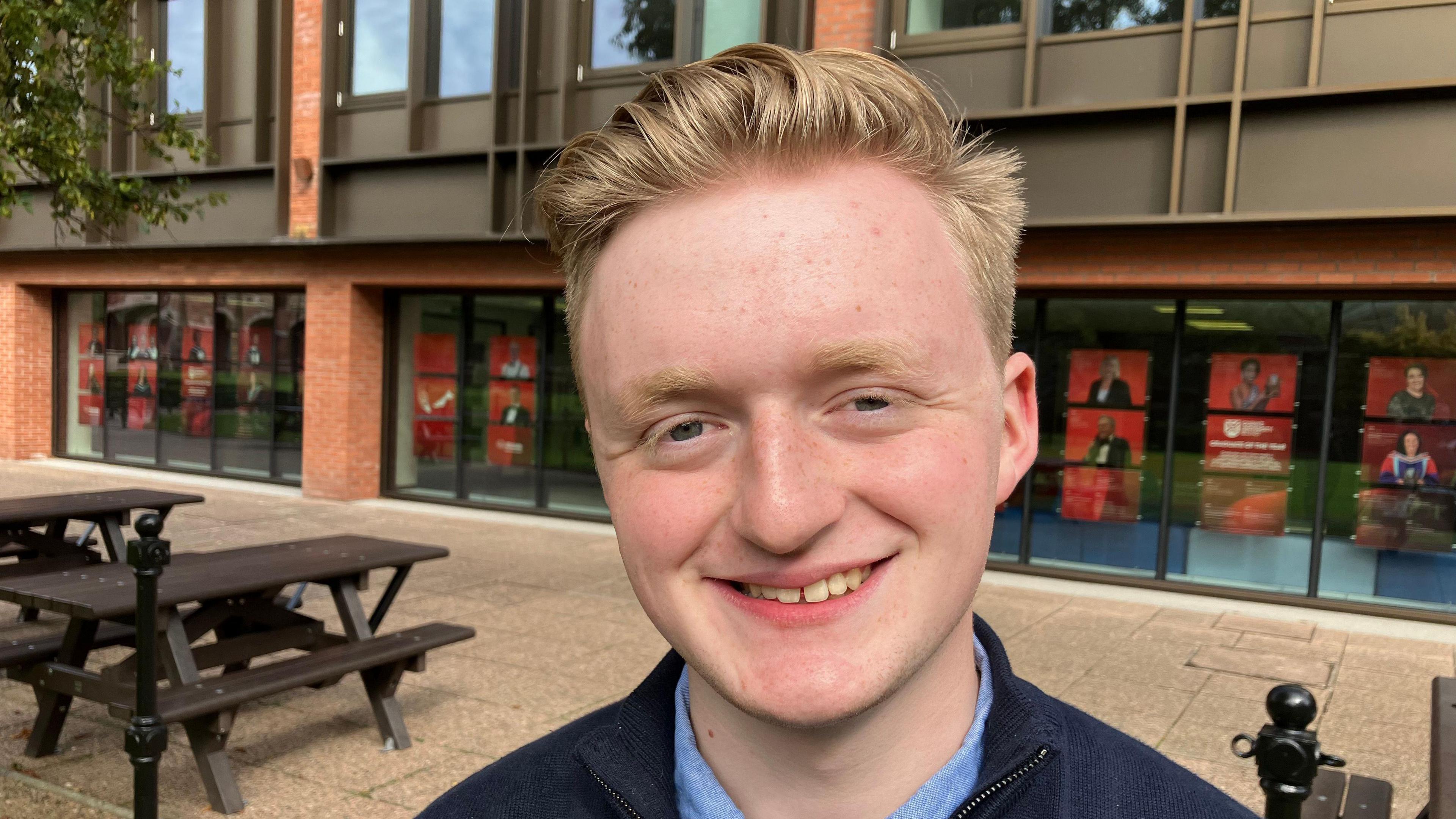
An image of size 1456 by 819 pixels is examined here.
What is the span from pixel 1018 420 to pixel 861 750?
1.53 ft

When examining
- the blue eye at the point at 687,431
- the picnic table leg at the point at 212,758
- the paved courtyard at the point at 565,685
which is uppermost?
the blue eye at the point at 687,431

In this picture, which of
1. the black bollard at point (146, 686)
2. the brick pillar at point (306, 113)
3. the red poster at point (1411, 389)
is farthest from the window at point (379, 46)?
the red poster at point (1411, 389)

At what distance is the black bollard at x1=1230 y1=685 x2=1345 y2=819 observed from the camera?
1.81 meters

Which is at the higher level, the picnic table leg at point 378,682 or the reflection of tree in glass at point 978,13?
the reflection of tree in glass at point 978,13

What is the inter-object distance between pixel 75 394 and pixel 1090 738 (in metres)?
18.6

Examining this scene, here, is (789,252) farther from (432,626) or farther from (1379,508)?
(1379,508)

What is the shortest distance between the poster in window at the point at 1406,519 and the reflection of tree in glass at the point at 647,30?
800 cm

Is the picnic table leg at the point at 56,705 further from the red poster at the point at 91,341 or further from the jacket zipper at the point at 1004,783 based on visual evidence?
the red poster at the point at 91,341

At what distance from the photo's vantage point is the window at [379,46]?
12.4 m

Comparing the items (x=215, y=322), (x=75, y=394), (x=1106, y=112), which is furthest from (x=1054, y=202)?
(x=75, y=394)

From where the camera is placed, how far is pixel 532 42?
36.7 ft

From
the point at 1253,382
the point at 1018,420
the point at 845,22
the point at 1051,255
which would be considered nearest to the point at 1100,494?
the point at 1253,382

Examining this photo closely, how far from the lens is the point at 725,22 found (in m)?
10.4

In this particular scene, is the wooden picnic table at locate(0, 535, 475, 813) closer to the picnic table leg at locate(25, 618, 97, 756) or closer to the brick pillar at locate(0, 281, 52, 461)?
the picnic table leg at locate(25, 618, 97, 756)
